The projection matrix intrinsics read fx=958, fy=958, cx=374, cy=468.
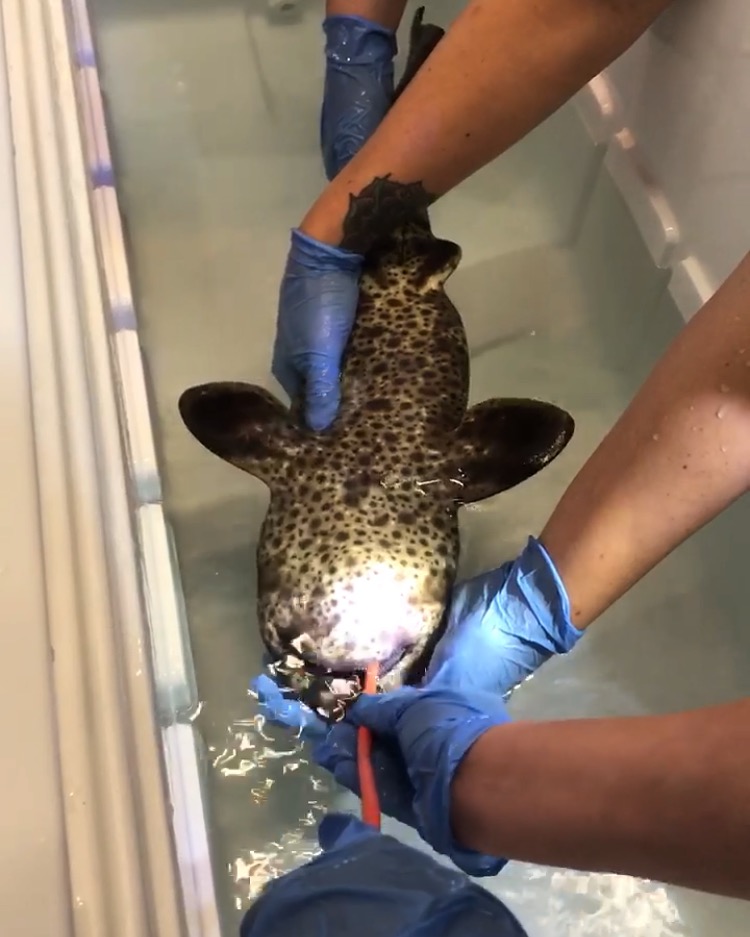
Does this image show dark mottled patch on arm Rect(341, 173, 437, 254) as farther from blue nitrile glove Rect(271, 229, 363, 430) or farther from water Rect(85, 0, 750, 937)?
water Rect(85, 0, 750, 937)

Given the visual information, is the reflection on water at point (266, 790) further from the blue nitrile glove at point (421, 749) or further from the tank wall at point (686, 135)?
the tank wall at point (686, 135)

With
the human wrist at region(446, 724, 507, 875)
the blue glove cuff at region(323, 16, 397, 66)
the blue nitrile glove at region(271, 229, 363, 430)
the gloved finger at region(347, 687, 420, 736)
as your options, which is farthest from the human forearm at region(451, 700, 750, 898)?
the blue glove cuff at region(323, 16, 397, 66)

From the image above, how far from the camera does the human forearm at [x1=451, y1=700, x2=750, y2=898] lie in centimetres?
50

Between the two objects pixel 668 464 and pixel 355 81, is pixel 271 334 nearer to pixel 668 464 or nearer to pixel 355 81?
pixel 355 81

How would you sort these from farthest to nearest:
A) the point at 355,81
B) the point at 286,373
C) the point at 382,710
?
the point at 355,81, the point at 286,373, the point at 382,710

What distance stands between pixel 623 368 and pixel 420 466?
0.48 m

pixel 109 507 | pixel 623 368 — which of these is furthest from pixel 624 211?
pixel 109 507

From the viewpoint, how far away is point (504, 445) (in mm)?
990

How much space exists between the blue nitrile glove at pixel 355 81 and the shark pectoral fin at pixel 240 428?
41cm

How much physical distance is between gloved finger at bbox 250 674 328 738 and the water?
0.14 meters

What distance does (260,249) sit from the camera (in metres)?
1.41

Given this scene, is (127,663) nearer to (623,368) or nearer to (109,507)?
(109,507)

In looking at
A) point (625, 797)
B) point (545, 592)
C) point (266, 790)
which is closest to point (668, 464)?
point (545, 592)

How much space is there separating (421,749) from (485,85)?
2.24 ft
